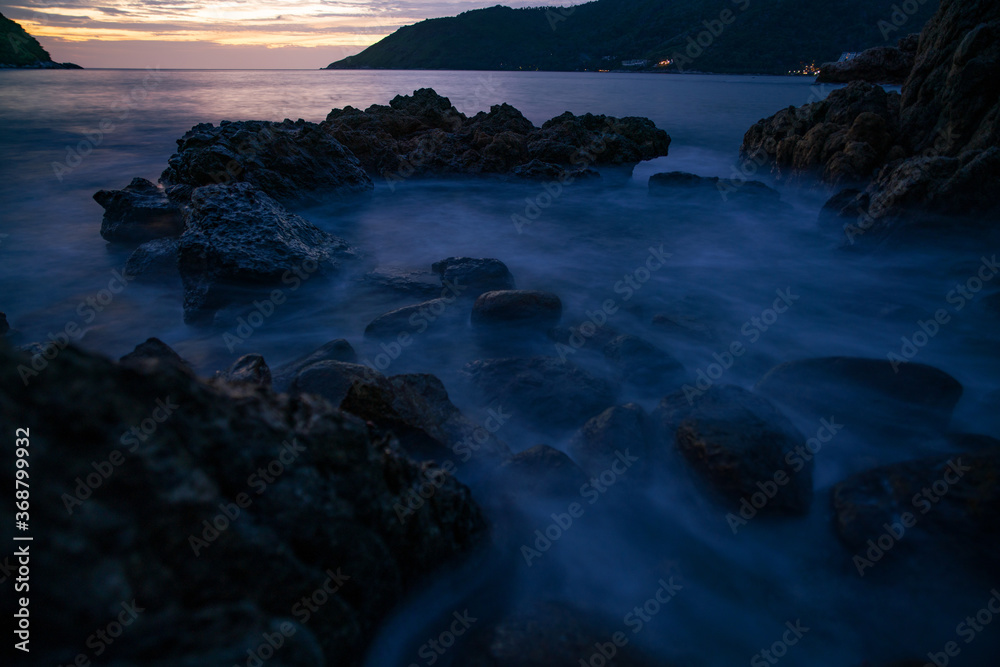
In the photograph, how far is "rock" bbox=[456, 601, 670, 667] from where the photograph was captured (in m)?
1.84

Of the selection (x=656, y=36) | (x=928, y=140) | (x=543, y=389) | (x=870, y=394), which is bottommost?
(x=543, y=389)

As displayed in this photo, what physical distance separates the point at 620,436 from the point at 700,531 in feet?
2.30

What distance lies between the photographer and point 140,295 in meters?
5.75

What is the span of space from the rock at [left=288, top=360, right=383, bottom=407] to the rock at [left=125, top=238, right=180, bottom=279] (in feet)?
13.1

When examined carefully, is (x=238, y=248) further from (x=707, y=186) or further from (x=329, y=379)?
(x=707, y=186)

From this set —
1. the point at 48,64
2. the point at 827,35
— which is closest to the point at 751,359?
the point at 827,35

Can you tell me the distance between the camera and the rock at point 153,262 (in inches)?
242

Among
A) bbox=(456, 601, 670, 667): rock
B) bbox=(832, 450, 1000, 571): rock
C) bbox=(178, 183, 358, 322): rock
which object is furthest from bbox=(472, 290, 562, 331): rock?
bbox=(456, 601, 670, 667): rock

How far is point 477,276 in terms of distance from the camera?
5.86m

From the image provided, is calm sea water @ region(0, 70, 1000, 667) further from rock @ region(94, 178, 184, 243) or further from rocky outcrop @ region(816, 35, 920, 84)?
rocky outcrop @ region(816, 35, 920, 84)

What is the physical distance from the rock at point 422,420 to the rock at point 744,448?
3.77 ft

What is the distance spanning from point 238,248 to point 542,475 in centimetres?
462

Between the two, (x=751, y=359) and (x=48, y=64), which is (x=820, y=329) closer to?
(x=751, y=359)

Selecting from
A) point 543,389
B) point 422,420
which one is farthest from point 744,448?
point 422,420
